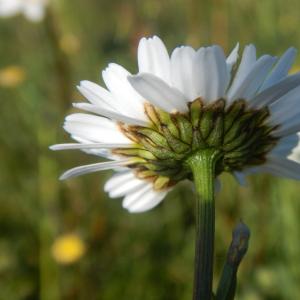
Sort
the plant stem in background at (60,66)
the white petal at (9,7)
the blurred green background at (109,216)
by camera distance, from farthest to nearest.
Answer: the white petal at (9,7)
the plant stem in background at (60,66)
the blurred green background at (109,216)

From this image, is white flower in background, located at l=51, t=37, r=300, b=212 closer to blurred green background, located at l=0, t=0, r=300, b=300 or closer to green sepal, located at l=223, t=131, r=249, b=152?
green sepal, located at l=223, t=131, r=249, b=152

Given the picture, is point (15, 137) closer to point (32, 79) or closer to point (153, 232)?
point (32, 79)

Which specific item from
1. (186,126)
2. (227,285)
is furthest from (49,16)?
(227,285)

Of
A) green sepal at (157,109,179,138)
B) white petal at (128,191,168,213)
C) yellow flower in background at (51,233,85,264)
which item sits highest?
green sepal at (157,109,179,138)

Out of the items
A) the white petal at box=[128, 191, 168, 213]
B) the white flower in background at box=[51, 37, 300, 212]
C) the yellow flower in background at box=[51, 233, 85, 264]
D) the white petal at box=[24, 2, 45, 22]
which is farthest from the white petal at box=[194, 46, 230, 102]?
the white petal at box=[24, 2, 45, 22]

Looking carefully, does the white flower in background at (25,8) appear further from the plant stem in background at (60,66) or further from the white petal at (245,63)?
the white petal at (245,63)

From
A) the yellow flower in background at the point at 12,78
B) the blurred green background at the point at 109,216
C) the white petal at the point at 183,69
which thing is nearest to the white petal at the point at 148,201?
the white petal at the point at 183,69

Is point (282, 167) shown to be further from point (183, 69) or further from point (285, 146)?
point (183, 69)
